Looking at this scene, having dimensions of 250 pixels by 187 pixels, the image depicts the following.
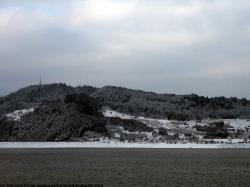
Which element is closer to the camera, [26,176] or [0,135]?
[26,176]

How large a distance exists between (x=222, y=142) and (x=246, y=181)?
97.3 meters

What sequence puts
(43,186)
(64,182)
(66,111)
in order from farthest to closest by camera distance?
(66,111) < (64,182) < (43,186)

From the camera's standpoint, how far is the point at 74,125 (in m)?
166

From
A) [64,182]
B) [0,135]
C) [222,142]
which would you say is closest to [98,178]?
[64,182]

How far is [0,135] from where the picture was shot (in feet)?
563

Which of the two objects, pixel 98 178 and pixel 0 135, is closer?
pixel 98 178

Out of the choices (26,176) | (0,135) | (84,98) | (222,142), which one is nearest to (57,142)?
(0,135)

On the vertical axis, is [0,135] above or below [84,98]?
below

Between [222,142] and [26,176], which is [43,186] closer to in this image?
[26,176]

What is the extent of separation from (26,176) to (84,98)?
134752 millimetres

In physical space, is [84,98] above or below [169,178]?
above

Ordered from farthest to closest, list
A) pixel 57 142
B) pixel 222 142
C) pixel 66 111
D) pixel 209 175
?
pixel 66 111
pixel 57 142
pixel 222 142
pixel 209 175

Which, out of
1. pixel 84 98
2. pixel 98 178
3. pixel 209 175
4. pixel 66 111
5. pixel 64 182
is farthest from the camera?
pixel 84 98

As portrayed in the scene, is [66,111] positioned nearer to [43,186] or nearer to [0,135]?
Result: [0,135]
